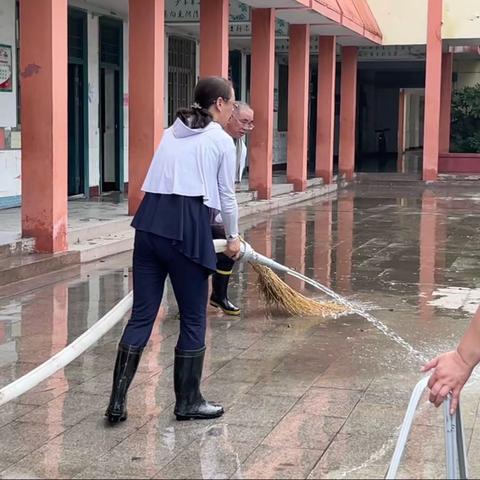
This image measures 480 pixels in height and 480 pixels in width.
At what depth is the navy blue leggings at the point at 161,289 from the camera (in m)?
4.54

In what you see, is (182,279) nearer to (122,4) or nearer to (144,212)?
(144,212)

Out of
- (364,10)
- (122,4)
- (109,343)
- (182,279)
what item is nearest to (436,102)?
(364,10)

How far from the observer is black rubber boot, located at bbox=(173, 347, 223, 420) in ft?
15.3

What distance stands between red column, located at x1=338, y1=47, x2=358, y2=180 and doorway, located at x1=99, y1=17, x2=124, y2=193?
8.56 meters

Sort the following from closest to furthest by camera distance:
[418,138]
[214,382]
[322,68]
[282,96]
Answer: [214,382], [322,68], [282,96], [418,138]

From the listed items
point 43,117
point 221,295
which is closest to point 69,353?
point 221,295

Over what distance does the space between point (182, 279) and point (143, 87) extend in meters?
7.79

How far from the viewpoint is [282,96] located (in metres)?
26.6

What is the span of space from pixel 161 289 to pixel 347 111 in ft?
63.9

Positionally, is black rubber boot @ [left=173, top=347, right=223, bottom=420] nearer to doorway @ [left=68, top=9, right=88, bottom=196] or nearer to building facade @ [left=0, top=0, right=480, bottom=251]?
building facade @ [left=0, top=0, right=480, bottom=251]

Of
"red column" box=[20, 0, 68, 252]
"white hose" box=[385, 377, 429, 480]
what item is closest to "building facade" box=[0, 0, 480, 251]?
"red column" box=[20, 0, 68, 252]

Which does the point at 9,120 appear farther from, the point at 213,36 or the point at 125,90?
the point at 125,90

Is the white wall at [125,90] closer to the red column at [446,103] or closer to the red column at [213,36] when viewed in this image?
the red column at [213,36]

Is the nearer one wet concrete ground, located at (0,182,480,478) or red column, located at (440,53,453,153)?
wet concrete ground, located at (0,182,480,478)
